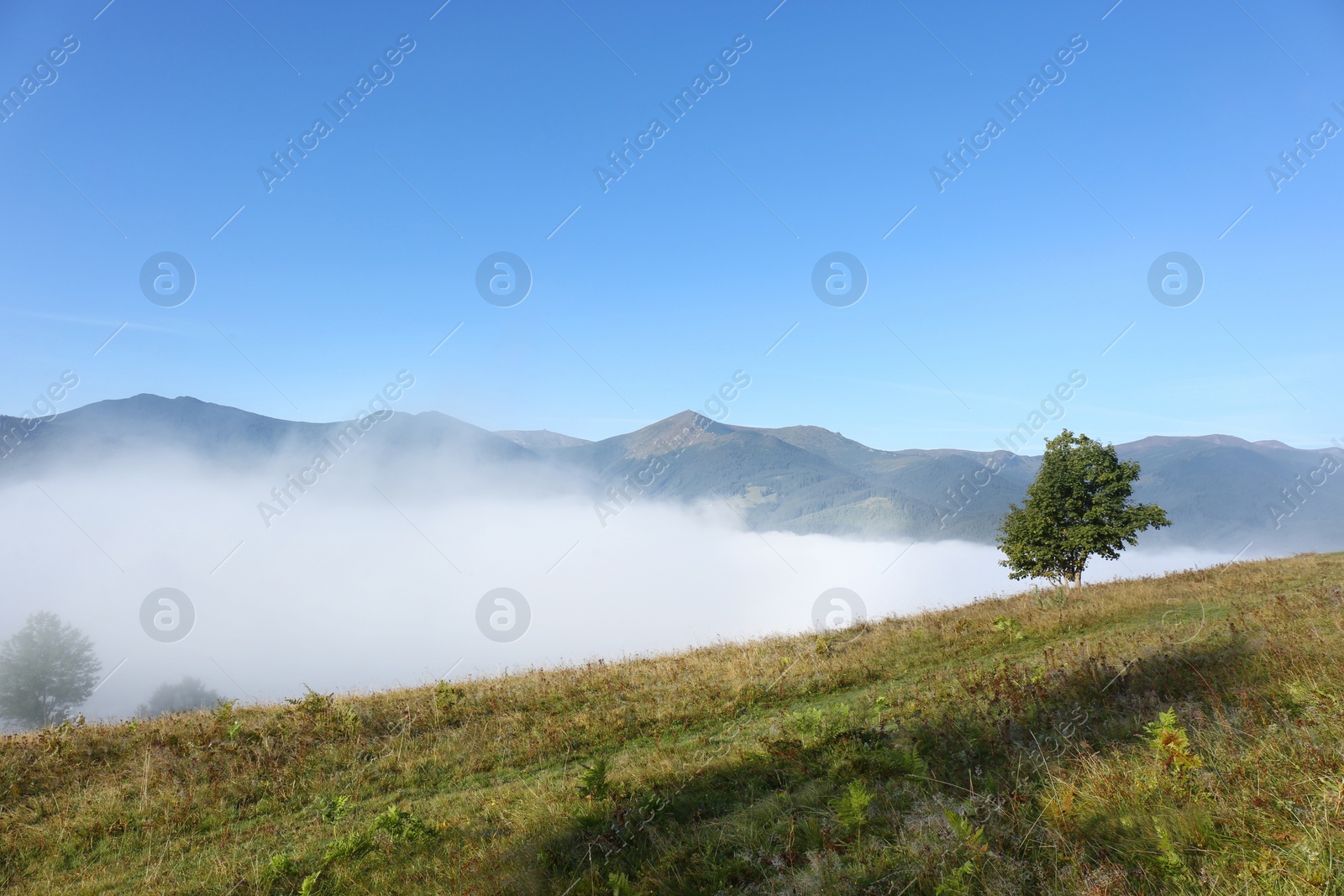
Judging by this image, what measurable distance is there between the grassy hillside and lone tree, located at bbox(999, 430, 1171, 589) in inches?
954

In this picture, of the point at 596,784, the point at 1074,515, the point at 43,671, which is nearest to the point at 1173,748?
the point at 596,784

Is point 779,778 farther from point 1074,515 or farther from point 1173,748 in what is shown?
point 1074,515

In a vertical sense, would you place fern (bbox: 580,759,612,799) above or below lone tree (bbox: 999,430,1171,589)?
above

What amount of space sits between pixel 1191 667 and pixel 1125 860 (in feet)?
20.2

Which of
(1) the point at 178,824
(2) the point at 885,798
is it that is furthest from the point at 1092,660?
(1) the point at 178,824

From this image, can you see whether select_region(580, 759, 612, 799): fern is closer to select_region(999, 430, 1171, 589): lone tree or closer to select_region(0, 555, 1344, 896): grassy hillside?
select_region(0, 555, 1344, 896): grassy hillside

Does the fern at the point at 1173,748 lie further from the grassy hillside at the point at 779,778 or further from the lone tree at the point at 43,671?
the lone tree at the point at 43,671

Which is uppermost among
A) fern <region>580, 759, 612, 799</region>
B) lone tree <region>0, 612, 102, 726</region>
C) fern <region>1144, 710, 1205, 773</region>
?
lone tree <region>0, 612, 102, 726</region>

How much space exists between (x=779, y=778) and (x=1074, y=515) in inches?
1563

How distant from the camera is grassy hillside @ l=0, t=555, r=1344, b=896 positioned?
4.68 m

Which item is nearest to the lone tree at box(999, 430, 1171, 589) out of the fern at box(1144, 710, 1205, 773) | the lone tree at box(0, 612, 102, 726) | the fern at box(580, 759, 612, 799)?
the fern at box(1144, 710, 1205, 773)

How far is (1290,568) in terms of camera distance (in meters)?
22.8

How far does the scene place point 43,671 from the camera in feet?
237

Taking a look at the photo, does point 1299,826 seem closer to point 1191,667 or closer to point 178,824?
point 1191,667
